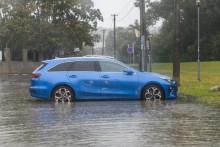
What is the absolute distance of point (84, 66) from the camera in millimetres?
12875

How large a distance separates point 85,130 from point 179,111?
3.56 metres

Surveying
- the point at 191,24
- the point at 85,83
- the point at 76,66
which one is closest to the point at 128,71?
the point at 85,83

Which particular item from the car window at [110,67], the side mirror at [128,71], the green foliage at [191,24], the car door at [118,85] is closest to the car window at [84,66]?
the car window at [110,67]

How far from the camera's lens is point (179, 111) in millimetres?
10203

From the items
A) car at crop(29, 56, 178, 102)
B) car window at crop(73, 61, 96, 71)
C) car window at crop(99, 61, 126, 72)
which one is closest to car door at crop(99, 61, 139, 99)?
car at crop(29, 56, 178, 102)

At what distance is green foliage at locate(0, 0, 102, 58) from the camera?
135 feet

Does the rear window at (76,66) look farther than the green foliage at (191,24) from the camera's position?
No

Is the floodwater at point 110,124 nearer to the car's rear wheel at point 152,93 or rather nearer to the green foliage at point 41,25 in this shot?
the car's rear wheel at point 152,93

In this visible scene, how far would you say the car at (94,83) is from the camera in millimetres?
12594

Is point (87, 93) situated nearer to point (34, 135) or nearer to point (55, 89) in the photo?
point (55, 89)

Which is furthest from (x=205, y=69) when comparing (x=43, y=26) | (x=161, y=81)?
(x=161, y=81)

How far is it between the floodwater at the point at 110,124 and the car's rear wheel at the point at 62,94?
22.8 inches

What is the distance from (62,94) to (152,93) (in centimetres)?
288

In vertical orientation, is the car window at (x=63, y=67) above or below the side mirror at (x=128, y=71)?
above
